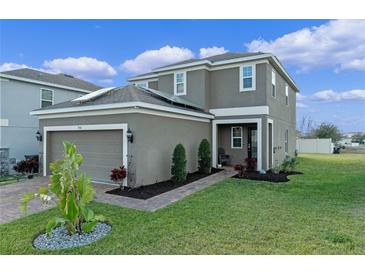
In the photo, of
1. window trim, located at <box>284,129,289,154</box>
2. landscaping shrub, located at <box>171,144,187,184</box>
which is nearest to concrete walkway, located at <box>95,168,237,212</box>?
landscaping shrub, located at <box>171,144,187,184</box>

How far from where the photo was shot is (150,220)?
5.41 metres

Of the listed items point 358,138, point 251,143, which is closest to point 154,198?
point 251,143

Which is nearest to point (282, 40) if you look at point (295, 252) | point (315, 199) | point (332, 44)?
point (332, 44)

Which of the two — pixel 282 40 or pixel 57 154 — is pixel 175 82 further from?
pixel 57 154

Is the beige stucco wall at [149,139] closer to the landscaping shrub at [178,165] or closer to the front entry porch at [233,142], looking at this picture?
the landscaping shrub at [178,165]

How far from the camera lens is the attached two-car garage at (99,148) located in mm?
9156

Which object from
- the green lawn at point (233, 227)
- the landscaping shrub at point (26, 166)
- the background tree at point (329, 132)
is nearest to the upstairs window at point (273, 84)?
the green lawn at point (233, 227)

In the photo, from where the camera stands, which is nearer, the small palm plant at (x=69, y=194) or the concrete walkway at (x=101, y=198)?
the small palm plant at (x=69, y=194)

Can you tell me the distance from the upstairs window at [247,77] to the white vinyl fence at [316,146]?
22.8 meters

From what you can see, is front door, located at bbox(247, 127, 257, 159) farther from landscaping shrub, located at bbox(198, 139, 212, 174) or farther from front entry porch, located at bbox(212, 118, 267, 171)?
landscaping shrub, located at bbox(198, 139, 212, 174)

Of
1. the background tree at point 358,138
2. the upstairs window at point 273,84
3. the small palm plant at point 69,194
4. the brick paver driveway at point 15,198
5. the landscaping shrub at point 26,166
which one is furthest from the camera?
the background tree at point 358,138

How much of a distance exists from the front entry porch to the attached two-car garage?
19.9 feet
